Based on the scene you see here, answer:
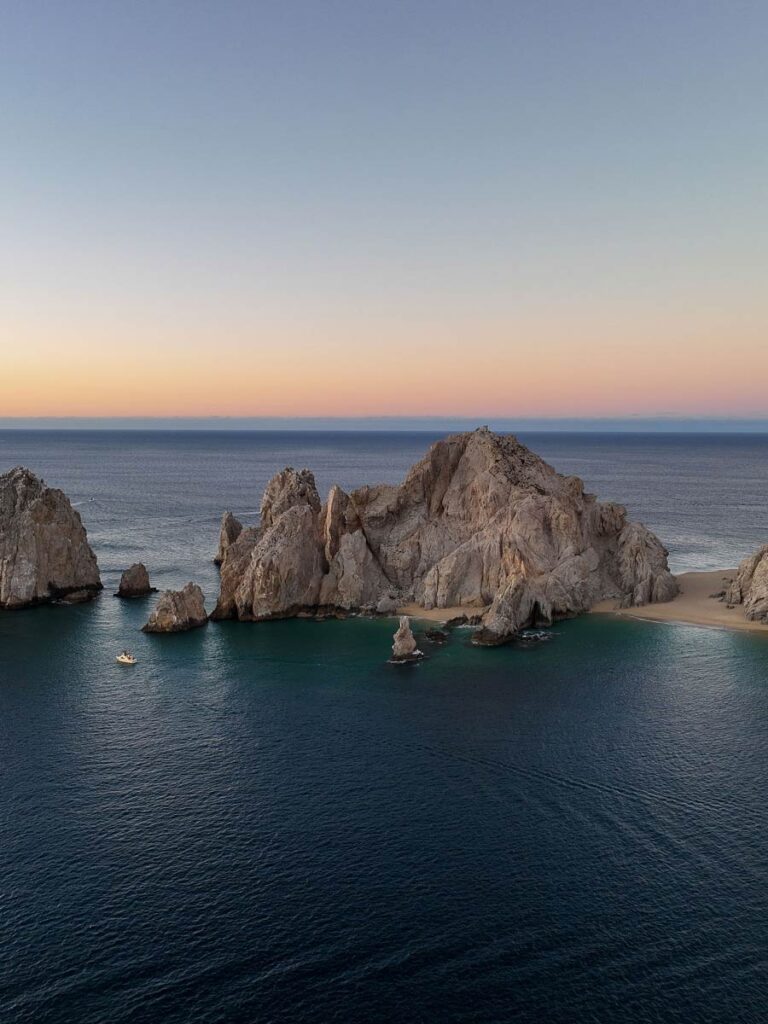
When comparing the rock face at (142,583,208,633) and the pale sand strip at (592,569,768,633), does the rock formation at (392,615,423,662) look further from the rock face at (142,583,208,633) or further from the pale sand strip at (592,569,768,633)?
the pale sand strip at (592,569,768,633)

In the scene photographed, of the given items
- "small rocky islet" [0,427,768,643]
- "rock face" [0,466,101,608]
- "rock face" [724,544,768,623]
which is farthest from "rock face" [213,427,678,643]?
"rock face" [0,466,101,608]

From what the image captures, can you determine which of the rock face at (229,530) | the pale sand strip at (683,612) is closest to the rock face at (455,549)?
the pale sand strip at (683,612)

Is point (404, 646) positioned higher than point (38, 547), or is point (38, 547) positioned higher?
point (38, 547)

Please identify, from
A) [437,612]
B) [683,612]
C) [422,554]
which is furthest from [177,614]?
[683,612]

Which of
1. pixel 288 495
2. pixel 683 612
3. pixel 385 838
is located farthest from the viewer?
pixel 288 495

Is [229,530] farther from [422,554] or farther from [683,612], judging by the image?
[683,612]

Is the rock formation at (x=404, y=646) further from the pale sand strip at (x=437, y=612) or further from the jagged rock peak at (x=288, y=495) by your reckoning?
the jagged rock peak at (x=288, y=495)
